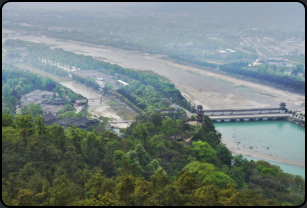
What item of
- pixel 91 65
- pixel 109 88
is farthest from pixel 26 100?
pixel 91 65

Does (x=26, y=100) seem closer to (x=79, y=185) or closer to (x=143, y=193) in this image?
(x=79, y=185)

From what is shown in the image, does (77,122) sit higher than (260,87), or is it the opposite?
(260,87)

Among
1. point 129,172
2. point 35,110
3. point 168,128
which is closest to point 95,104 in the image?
point 35,110

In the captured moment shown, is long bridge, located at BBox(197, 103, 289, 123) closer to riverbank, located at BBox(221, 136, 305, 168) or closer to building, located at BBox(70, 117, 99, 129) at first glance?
riverbank, located at BBox(221, 136, 305, 168)

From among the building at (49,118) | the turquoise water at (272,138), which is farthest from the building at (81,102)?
the turquoise water at (272,138)

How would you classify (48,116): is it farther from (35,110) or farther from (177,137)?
(177,137)

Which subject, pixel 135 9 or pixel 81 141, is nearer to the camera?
pixel 81 141

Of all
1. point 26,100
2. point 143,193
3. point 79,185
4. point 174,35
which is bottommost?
point 26,100
